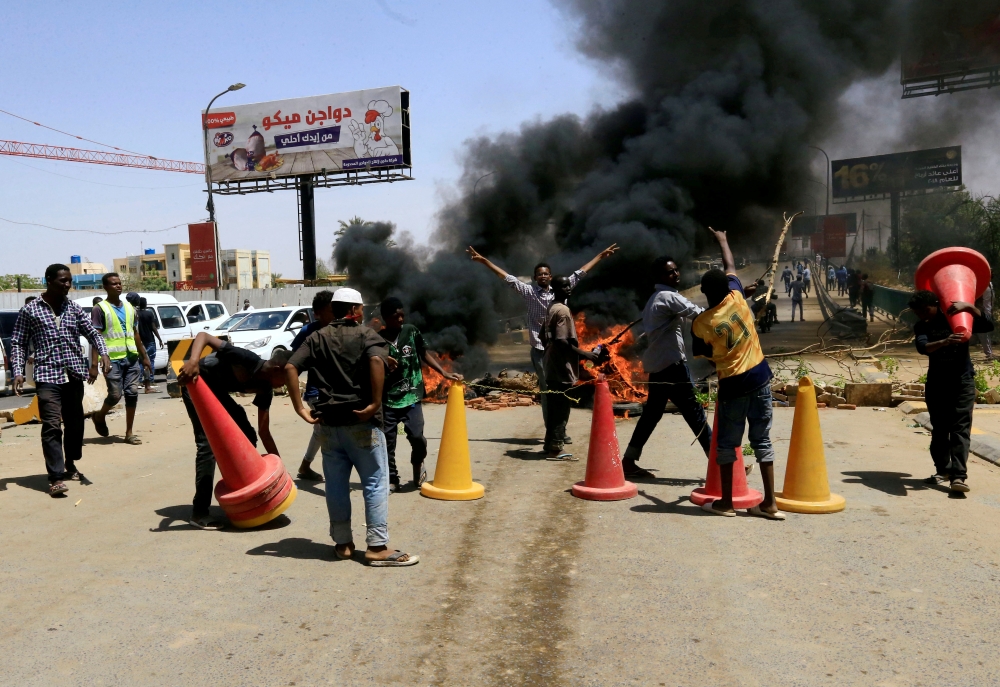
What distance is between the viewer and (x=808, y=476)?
569 centimetres

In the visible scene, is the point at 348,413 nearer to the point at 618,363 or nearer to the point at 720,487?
the point at 720,487

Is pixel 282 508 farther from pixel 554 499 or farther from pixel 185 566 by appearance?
pixel 554 499

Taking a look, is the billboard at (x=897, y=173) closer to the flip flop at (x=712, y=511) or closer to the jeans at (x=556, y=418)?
the jeans at (x=556, y=418)

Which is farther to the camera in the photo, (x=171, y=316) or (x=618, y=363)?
(x=171, y=316)

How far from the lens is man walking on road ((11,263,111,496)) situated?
20.8 feet

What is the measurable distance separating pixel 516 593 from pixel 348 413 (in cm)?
131

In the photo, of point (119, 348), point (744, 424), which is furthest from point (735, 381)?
point (119, 348)

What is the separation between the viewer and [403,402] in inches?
248

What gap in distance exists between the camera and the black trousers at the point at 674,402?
6.65 metres

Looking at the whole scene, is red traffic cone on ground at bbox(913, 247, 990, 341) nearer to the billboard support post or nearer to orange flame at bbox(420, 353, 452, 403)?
orange flame at bbox(420, 353, 452, 403)

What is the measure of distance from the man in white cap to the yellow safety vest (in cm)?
500

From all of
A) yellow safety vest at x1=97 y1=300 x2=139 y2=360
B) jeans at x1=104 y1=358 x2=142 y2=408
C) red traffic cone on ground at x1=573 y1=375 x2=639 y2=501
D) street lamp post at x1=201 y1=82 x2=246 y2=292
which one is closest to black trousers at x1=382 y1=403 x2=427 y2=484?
red traffic cone on ground at x1=573 y1=375 x2=639 y2=501

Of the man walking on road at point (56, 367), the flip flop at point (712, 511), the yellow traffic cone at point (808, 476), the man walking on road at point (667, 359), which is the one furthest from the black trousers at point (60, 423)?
the yellow traffic cone at point (808, 476)

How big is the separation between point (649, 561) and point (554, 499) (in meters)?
1.58
